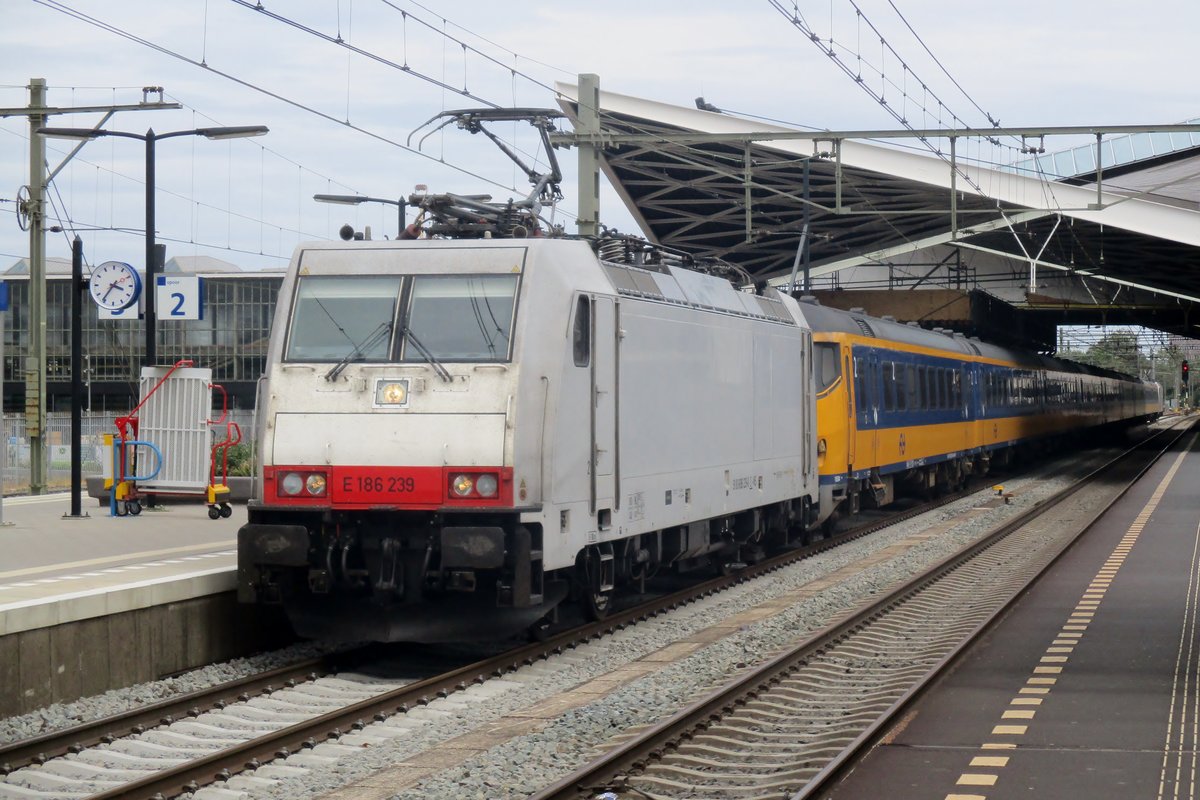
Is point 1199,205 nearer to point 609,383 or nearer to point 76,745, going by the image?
point 609,383

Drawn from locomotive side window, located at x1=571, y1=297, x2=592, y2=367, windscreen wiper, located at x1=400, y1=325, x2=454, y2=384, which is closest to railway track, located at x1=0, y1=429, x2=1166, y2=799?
windscreen wiper, located at x1=400, y1=325, x2=454, y2=384

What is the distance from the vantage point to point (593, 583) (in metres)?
13.0

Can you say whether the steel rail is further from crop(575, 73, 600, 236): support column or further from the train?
crop(575, 73, 600, 236): support column

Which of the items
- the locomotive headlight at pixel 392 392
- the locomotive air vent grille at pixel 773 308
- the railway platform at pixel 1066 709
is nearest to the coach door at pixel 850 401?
the locomotive air vent grille at pixel 773 308

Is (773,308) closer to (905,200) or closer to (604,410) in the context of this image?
(604,410)

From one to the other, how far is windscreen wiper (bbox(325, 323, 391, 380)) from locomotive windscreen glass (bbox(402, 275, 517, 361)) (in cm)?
19

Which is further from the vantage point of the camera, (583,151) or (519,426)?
(583,151)

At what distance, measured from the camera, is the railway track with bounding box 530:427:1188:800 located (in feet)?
25.5

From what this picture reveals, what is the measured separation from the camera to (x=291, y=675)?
11.1m

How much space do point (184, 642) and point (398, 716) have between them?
248cm

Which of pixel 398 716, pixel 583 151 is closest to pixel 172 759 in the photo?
pixel 398 716

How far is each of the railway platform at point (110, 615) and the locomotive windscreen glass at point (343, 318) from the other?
1969mm

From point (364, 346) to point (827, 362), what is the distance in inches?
460

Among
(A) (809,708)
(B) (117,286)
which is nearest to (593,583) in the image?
(A) (809,708)
